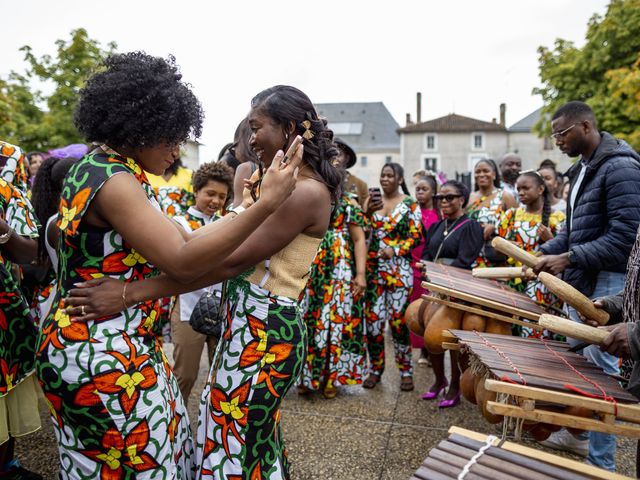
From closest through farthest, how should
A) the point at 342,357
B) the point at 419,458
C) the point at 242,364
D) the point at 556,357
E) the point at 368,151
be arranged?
the point at 242,364 < the point at 556,357 < the point at 419,458 < the point at 342,357 < the point at 368,151

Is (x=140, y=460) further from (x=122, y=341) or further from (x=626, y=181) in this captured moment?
(x=626, y=181)

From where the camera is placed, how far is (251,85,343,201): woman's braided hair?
211 cm

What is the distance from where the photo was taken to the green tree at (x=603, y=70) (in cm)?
1608

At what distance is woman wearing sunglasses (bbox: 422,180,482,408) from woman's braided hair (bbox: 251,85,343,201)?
9.51 feet

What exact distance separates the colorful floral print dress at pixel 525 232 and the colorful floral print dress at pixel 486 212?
122 millimetres

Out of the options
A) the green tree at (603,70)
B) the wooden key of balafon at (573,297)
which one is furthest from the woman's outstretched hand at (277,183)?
the green tree at (603,70)

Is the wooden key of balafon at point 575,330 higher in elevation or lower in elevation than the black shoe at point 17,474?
higher

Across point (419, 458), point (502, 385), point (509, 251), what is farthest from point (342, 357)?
point (502, 385)

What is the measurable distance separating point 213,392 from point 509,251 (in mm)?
1932

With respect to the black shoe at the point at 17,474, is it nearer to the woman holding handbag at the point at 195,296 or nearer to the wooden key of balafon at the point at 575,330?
the woman holding handbag at the point at 195,296

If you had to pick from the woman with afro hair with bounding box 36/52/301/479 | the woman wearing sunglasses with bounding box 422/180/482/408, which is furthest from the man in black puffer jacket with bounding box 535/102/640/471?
the woman with afro hair with bounding box 36/52/301/479

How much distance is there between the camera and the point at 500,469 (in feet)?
5.14

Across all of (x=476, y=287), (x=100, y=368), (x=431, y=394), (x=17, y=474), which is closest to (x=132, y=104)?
(x=100, y=368)

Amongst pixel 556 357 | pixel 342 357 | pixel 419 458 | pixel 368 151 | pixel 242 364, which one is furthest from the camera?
pixel 368 151
